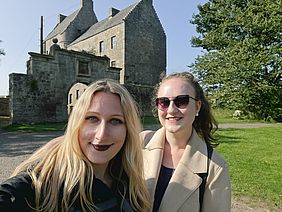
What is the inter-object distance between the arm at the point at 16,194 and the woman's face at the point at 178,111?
1356 millimetres

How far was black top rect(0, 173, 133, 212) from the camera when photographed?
136cm

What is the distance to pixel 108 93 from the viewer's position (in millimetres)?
1755

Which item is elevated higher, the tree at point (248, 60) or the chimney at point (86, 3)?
the chimney at point (86, 3)

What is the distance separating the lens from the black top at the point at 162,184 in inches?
86.6

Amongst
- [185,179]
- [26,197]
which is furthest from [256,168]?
[26,197]

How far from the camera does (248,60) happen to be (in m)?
24.5

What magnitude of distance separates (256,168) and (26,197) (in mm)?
7198

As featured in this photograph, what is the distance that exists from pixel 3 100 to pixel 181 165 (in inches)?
1279

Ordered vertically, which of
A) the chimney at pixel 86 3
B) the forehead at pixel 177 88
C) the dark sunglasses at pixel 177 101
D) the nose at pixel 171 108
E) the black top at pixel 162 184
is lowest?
the black top at pixel 162 184

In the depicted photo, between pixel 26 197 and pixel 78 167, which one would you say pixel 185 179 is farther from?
pixel 26 197

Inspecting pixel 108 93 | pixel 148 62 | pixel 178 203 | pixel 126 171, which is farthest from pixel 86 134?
pixel 148 62

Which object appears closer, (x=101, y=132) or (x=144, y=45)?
(x=101, y=132)

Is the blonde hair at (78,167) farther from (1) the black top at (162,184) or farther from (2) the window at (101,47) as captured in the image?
(2) the window at (101,47)

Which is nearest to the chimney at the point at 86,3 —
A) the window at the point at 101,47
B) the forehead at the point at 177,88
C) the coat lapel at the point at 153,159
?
the window at the point at 101,47
